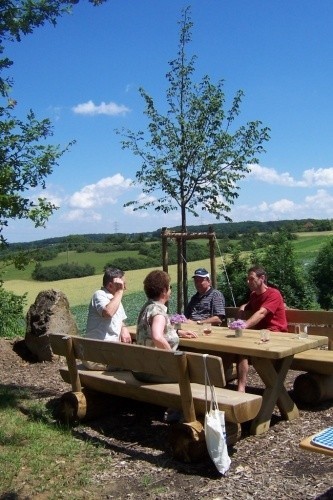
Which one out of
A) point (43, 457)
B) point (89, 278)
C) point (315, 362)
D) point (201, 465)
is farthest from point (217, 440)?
point (89, 278)

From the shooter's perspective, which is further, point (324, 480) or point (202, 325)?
point (202, 325)

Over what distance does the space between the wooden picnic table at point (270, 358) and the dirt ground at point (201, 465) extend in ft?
0.46

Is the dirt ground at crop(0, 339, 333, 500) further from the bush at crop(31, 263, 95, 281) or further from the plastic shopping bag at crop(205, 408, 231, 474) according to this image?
the bush at crop(31, 263, 95, 281)

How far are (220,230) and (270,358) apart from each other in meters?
6.68

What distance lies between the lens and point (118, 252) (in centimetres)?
2375

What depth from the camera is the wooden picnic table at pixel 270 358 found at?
17.1 feet

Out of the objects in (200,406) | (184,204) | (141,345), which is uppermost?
(184,204)

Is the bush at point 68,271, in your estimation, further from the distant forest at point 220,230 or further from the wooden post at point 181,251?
the wooden post at point 181,251

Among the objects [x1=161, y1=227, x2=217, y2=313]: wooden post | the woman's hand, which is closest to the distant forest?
[x1=161, y1=227, x2=217, y2=313]: wooden post

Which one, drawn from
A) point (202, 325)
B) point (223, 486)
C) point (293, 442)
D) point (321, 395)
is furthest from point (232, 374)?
point (223, 486)

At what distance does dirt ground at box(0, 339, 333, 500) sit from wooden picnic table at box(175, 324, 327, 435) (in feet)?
0.46

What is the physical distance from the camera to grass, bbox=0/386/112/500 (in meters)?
4.22

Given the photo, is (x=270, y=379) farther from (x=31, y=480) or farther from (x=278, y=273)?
(x=278, y=273)

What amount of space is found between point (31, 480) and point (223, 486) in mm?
1379
